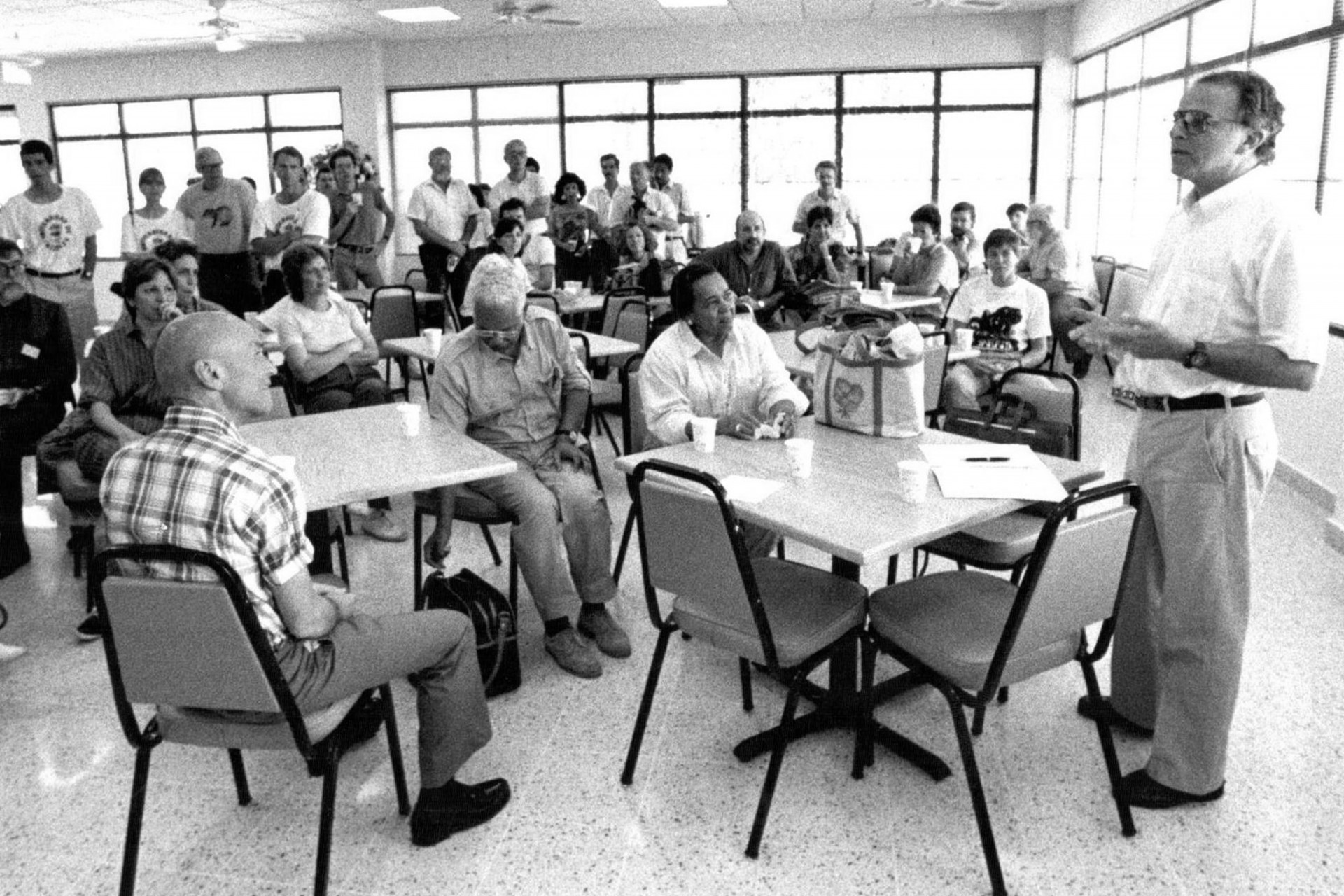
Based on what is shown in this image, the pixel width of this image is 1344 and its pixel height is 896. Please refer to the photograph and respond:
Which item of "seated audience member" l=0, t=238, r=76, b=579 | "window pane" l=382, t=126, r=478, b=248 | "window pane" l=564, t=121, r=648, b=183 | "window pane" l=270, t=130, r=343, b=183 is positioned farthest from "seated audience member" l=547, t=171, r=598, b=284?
"window pane" l=270, t=130, r=343, b=183

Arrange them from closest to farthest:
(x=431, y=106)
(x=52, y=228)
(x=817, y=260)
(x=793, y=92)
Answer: (x=52, y=228) < (x=817, y=260) < (x=793, y=92) < (x=431, y=106)

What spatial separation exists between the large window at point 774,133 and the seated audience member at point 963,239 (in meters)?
3.08

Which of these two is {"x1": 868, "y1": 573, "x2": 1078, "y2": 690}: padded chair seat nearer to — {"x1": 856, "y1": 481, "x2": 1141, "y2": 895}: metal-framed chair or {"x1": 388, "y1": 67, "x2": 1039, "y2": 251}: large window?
{"x1": 856, "y1": 481, "x2": 1141, "y2": 895}: metal-framed chair

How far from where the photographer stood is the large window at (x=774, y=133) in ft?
37.0

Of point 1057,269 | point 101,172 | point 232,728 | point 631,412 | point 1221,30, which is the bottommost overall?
point 232,728

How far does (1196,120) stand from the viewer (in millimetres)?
2215

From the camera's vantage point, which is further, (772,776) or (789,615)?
(789,615)

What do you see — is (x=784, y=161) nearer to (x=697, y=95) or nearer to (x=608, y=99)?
(x=697, y=95)

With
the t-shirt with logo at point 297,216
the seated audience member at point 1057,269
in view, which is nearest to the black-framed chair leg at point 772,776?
the t-shirt with logo at point 297,216

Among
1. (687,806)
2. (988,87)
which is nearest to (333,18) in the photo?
(988,87)

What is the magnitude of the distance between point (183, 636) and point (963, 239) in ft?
25.2

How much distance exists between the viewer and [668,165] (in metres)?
9.73

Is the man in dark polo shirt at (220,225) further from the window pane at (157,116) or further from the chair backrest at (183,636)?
the window pane at (157,116)

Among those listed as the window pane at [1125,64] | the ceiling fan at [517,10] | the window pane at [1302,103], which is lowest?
the window pane at [1302,103]
